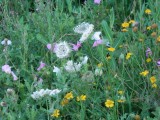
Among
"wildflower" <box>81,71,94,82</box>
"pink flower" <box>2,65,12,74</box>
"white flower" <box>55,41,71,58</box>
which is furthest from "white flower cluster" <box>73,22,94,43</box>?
"pink flower" <box>2,65,12,74</box>

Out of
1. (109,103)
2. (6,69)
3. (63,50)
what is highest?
(63,50)

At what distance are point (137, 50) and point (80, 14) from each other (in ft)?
2.23

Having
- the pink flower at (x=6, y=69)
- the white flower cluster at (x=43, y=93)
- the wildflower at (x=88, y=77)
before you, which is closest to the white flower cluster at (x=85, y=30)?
the wildflower at (x=88, y=77)

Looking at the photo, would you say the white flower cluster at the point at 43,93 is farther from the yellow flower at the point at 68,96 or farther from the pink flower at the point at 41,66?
the pink flower at the point at 41,66

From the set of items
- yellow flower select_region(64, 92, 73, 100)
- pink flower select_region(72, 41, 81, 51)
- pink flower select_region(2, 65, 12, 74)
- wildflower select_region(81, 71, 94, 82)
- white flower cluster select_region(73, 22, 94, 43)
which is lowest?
yellow flower select_region(64, 92, 73, 100)

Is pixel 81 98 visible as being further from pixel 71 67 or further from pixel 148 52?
pixel 148 52

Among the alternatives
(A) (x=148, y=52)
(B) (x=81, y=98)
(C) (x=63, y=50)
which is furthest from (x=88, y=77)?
(A) (x=148, y=52)

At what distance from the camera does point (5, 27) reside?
10.5ft

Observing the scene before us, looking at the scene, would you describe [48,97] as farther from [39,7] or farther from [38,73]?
[39,7]

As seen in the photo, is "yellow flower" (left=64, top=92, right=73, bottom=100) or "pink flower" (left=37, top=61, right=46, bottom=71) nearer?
"yellow flower" (left=64, top=92, right=73, bottom=100)

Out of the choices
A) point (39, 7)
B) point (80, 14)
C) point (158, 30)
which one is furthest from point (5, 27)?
point (158, 30)

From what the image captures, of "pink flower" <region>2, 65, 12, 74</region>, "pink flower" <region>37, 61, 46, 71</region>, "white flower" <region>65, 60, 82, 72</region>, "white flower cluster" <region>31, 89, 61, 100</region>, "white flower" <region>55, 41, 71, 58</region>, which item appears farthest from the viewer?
"pink flower" <region>37, 61, 46, 71</region>

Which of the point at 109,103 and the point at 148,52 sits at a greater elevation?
the point at 148,52

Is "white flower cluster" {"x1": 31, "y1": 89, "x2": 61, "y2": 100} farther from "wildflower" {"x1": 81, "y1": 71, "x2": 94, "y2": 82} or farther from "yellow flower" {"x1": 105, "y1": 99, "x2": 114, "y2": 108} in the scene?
"yellow flower" {"x1": 105, "y1": 99, "x2": 114, "y2": 108}
